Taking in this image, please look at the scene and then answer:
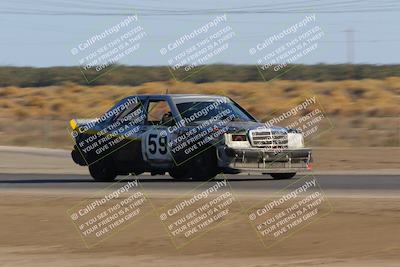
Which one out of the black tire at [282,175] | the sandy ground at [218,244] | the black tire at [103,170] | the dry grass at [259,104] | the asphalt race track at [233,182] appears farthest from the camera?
the dry grass at [259,104]

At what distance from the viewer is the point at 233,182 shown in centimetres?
2397

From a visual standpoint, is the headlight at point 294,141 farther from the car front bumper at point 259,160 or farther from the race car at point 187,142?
the car front bumper at point 259,160

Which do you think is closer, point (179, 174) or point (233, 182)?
point (233, 182)

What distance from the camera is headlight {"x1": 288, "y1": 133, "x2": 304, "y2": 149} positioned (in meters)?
23.5

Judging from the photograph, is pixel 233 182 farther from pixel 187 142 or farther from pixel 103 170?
pixel 103 170

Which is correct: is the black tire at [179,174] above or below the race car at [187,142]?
below

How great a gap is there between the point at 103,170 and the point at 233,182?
8.97 ft

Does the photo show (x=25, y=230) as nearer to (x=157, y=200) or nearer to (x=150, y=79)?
(x=157, y=200)

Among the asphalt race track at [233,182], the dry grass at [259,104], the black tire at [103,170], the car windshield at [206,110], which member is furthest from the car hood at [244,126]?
the dry grass at [259,104]

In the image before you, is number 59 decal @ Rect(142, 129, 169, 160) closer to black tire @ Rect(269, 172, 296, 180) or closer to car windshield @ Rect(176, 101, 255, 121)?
car windshield @ Rect(176, 101, 255, 121)

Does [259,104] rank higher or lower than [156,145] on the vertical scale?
lower

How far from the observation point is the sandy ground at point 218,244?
42.5ft

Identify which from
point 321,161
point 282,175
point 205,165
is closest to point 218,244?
point 205,165

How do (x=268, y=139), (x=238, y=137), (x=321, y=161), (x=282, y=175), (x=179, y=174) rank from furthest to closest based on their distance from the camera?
(x=321, y=161), (x=179, y=174), (x=282, y=175), (x=268, y=139), (x=238, y=137)
